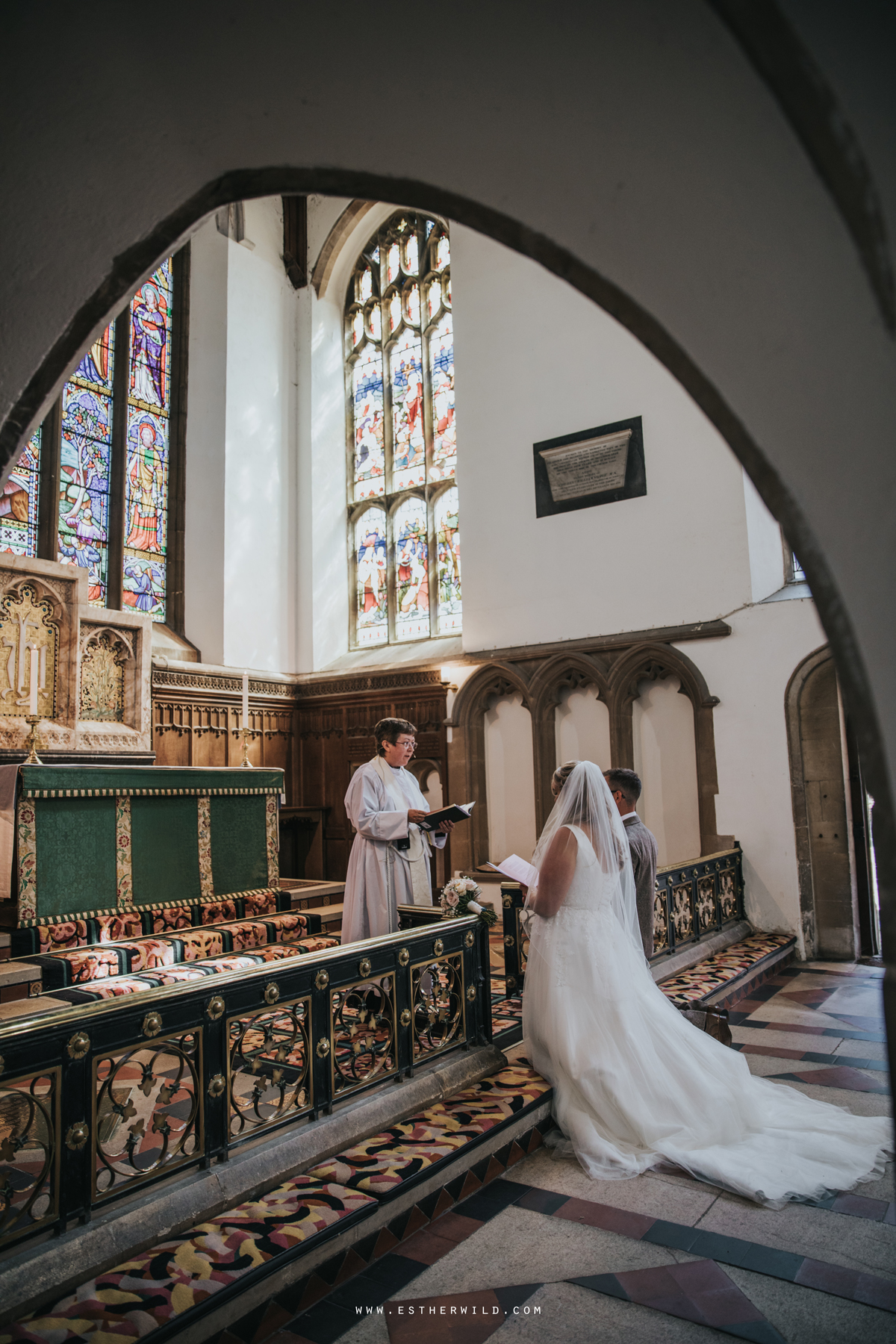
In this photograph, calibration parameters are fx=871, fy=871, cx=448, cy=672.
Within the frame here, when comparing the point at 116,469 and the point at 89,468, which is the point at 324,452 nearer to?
the point at 116,469

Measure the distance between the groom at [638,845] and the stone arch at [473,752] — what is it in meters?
4.27

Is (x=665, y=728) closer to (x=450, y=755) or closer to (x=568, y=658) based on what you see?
(x=568, y=658)

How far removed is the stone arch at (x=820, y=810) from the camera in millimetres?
6965

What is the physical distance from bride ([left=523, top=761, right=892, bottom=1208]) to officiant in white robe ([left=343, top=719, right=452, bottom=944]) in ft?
3.17

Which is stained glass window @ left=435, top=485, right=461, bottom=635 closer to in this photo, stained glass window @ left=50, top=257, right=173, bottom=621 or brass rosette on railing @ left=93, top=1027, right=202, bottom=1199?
stained glass window @ left=50, top=257, right=173, bottom=621

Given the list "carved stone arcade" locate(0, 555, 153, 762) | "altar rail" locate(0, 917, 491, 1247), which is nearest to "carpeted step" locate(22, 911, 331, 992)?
"altar rail" locate(0, 917, 491, 1247)

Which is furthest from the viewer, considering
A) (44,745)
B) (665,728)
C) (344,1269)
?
(665,728)

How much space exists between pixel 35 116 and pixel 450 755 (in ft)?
25.2

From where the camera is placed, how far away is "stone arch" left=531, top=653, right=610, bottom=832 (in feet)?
27.0

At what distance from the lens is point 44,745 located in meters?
6.57

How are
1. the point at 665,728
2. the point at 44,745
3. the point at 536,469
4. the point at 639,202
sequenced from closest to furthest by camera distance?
the point at 639,202
the point at 44,745
the point at 665,728
the point at 536,469

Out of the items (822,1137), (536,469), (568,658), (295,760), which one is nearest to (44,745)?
(295,760)

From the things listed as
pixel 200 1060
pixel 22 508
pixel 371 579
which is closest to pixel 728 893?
pixel 200 1060

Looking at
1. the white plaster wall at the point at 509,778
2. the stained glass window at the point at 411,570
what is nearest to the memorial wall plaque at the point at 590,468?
the white plaster wall at the point at 509,778
